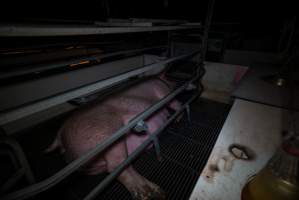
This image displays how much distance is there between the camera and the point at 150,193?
102 cm

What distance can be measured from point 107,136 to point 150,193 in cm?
47

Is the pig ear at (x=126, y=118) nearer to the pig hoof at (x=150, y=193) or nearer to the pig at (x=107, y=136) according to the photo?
the pig at (x=107, y=136)

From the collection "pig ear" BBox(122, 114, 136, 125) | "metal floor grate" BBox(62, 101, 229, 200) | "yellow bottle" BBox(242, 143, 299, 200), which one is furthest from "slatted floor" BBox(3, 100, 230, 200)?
"yellow bottle" BBox(242, 143, 299, 200)

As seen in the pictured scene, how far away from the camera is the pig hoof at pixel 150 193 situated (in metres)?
1.00

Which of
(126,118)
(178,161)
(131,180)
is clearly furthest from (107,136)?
(178,161)

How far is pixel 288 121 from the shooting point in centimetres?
91

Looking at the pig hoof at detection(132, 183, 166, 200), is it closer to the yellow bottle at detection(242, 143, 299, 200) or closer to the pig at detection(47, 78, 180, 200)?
the pig at detection(47, 78, 180, 200)

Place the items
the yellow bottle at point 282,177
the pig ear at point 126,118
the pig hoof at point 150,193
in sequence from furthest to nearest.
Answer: the pig ear at point 126,118 < the pig hoof at point 150,193 < the yellow bottle at point 282,177

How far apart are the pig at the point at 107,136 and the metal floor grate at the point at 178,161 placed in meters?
Result: 0.09

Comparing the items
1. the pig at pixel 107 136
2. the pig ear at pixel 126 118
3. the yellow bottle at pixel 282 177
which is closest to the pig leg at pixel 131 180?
the pig at pixel 107 136

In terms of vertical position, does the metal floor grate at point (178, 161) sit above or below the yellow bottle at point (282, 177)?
below

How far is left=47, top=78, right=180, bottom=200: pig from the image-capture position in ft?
3.42

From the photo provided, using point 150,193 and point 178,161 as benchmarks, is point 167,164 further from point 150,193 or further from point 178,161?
point 150,193

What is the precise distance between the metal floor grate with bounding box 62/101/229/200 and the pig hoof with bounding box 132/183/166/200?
6 centimetres
